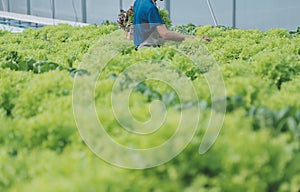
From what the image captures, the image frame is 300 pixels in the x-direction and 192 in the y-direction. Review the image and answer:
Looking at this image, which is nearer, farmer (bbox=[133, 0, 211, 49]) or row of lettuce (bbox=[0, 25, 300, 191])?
row of lettuce (bbox=[0, 25, 300, 191])

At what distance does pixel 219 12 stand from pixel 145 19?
300 inches

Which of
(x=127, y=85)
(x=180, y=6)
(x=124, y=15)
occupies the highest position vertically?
(x=180, y=6)

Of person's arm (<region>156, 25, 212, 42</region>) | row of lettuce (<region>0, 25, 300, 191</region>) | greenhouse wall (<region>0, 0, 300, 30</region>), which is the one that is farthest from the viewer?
greenhouse wall (<region>0, 0, 300, 30</region>)

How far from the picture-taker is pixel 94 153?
2562 millimetres

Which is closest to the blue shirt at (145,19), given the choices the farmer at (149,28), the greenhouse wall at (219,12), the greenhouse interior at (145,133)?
the farmer at (149,28)

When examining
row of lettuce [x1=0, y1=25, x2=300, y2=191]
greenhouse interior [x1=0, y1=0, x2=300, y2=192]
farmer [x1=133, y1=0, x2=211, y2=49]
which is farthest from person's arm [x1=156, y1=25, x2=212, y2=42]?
row of lettuce [x1=0, y1=25, x2=300, y2=191]

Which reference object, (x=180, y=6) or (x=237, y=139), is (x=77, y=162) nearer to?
Result: (x=237, y=139)

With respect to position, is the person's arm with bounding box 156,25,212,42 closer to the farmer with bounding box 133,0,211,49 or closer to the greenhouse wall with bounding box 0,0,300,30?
the farmer with bounding box 133,0,211,49

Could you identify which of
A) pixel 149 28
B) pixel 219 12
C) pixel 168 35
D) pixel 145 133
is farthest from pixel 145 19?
pixel 219 12

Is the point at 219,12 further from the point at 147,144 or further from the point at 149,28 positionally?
the point at 147,144

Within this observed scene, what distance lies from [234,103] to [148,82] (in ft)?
3.44

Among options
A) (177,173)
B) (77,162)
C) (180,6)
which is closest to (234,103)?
(177,173)

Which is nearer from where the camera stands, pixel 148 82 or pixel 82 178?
pixel 82 178

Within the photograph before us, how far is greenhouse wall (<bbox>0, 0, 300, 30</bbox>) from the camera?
1250 centimetres
